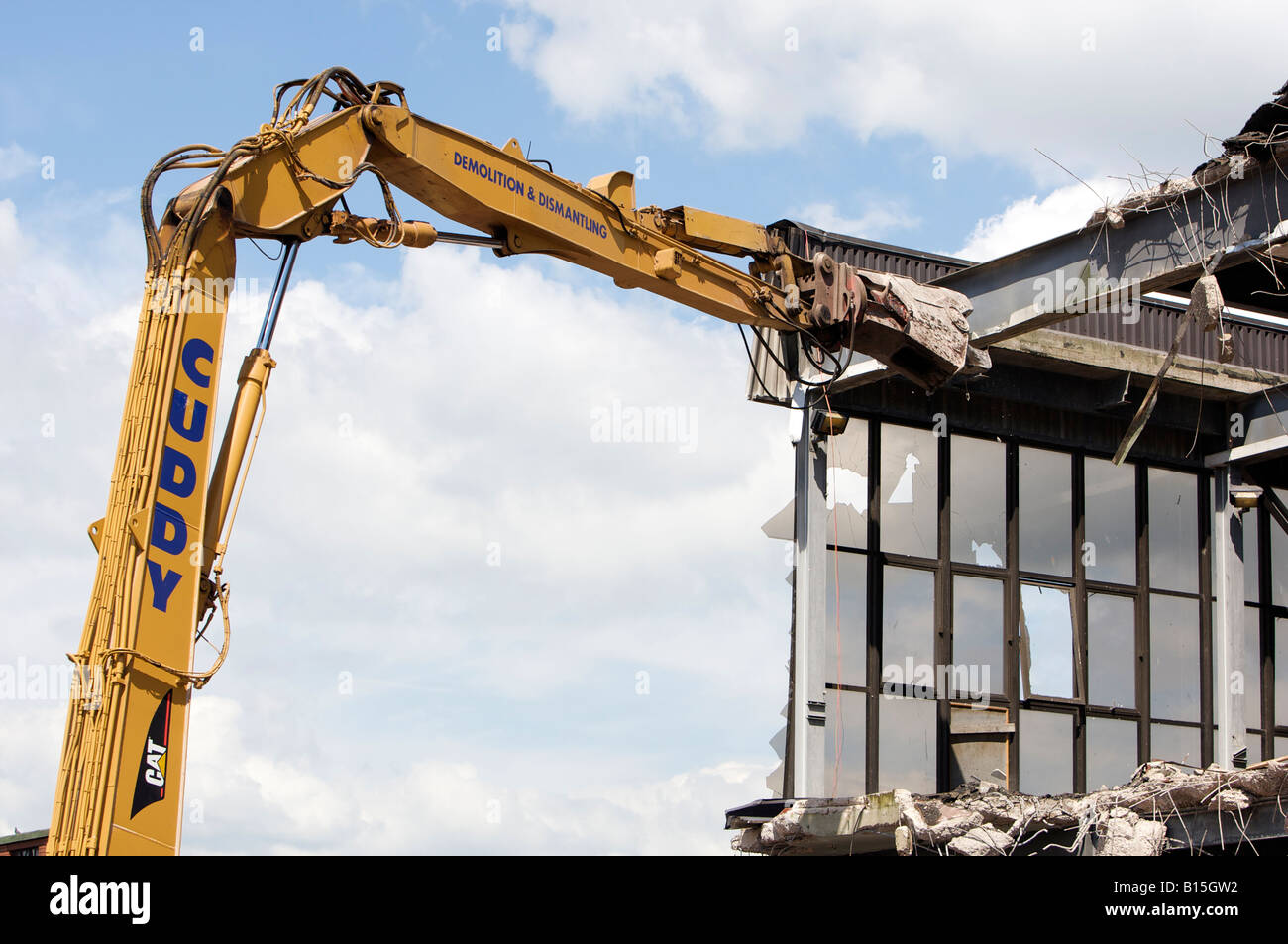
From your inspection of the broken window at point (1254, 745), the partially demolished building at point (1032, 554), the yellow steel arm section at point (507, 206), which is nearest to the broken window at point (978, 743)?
the partially demolished building at point (1032, 554)

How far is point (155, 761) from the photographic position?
25.2 ft

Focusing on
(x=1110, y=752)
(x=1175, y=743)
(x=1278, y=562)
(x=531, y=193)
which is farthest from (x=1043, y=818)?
(x=1278, y=562)

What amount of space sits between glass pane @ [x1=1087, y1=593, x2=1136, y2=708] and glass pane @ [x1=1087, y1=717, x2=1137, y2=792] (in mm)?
260

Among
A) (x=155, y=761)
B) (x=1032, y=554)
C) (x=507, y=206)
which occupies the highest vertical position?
(x=507, y=206)

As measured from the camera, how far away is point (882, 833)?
14008 mm

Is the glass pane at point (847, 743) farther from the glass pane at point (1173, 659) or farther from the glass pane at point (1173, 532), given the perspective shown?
the glass pane at point (1173, 532)

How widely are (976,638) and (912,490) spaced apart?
76.2 inches

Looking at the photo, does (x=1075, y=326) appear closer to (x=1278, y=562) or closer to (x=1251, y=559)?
(x=1251, y=559)

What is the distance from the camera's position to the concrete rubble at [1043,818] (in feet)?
37.0

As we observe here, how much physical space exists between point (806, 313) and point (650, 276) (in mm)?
1713

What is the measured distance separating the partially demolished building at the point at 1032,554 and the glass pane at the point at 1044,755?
27mm

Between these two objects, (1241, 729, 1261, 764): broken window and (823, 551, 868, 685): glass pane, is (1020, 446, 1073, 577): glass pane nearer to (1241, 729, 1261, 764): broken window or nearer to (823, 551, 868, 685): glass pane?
(823, 551, 868, 685): glass pane
